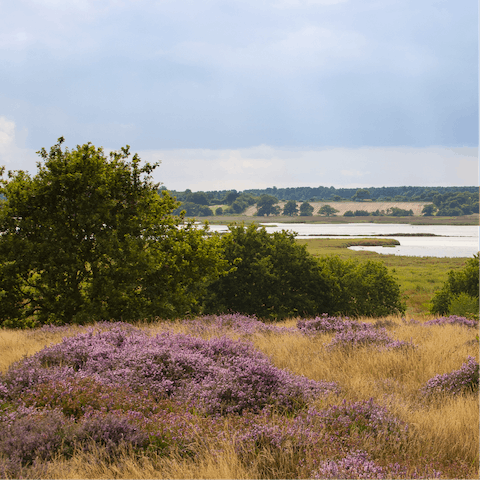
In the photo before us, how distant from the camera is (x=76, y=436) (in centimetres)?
487

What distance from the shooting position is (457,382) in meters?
7.17

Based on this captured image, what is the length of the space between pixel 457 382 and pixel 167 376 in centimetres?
472

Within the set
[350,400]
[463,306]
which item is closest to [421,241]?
[463,306]

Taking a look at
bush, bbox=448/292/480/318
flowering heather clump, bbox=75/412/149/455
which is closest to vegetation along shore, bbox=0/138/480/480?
flowering heather clump, bbox=75/412/149/455

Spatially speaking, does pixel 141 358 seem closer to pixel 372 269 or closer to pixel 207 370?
pixel 207 370

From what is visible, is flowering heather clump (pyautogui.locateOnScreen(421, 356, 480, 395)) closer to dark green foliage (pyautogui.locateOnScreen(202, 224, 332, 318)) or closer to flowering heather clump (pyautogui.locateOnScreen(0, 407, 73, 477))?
flowering heather clump (pyautogui.locateOnScreen(0, 407, 73, 477))

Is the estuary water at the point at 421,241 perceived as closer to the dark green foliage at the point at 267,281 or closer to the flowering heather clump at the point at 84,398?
the dark green foliage at the point at 267,281

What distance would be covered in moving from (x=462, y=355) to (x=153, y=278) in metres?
12.4

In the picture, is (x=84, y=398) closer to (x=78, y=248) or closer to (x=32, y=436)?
(x=32, y=436)

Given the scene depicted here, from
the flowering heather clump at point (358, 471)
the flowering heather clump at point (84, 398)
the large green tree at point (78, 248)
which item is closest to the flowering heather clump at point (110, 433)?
the flowering heather clump at point (84, 398)

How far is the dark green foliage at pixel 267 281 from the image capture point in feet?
79.2

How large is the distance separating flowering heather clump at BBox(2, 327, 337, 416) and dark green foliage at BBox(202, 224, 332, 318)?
14.5 meters

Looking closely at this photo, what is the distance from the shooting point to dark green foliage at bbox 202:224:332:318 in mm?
24125

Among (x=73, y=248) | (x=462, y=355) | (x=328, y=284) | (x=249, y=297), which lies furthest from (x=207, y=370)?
(x=328, y=284)
